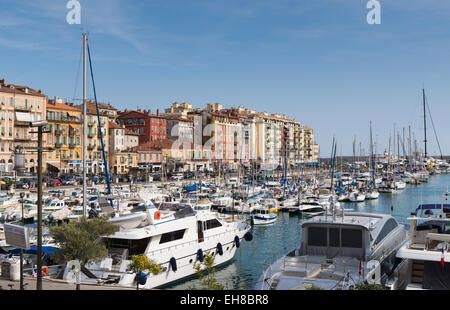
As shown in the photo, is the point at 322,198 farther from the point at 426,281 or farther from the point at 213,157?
the point at 213,157

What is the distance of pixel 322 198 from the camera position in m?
58.8

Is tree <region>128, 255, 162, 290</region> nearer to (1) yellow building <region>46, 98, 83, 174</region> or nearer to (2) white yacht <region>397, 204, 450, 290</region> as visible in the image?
(2) white yacht <region>397, 204, 450, 290</region>

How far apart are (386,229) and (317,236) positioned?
4.34 m

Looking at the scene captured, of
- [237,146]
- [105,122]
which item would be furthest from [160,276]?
[237,146]

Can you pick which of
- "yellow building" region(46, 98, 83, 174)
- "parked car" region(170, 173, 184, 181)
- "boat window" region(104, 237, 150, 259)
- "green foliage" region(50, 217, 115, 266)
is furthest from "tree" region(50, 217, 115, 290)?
"parked car" region(170, 173, 184, 181)

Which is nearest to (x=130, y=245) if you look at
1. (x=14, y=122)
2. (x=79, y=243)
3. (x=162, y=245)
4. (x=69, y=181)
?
(x=162, y=245)

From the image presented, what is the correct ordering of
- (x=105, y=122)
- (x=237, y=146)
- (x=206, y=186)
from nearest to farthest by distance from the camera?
(x=206, y=186)
(x=105, y=122)
(x=237, y=146)

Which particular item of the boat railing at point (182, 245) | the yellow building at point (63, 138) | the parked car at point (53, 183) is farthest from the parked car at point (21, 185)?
the boat railing at point (182, 245)

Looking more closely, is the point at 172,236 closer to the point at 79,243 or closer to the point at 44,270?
the point at 44,270

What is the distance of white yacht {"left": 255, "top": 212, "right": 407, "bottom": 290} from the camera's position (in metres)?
15.5

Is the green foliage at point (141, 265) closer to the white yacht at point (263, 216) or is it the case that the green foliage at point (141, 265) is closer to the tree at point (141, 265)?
the tree at point (141, 265)

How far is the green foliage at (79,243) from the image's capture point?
18.6 meters

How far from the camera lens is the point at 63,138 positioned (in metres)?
84.2
